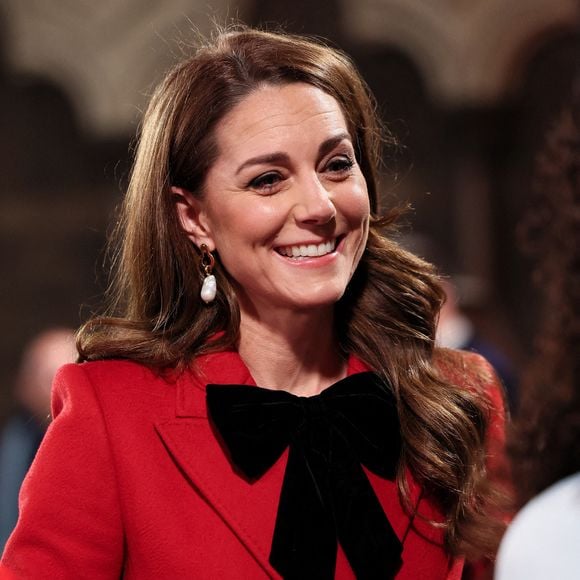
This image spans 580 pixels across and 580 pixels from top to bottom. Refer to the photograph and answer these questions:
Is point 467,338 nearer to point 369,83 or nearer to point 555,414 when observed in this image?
point 369,83

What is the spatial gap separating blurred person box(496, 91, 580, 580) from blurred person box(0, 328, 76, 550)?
3233 millimetres

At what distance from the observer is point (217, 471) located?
239 centimetres

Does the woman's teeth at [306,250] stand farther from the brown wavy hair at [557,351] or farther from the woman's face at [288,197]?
the brown wavy hair at [557,351]

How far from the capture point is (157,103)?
2.61 metres

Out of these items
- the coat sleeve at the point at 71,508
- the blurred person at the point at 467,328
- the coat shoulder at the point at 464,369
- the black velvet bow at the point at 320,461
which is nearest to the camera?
the coat sleeve at the point at 71,508

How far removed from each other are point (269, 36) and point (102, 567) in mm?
1155

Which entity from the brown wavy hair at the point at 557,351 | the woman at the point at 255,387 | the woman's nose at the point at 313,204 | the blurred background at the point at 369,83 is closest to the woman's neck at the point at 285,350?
the woman at the point at 255,387

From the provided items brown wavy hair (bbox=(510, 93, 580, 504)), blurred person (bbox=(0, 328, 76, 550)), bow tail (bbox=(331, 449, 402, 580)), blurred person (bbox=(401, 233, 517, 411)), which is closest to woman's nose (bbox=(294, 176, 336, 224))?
bow tail (bbox=(331, 449, 402, 580))

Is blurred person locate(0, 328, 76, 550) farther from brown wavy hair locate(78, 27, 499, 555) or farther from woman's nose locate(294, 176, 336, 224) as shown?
woman's nose locate(294, 176, 336, 224)

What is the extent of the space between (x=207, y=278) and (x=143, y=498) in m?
0.49

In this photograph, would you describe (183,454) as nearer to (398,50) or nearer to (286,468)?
(286,468)

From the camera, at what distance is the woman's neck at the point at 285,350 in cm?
257

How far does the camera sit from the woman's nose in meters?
2.38

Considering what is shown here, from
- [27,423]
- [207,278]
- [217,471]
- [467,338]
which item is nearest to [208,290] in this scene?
[207,278]
